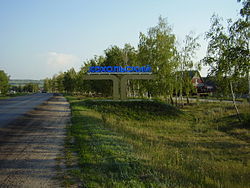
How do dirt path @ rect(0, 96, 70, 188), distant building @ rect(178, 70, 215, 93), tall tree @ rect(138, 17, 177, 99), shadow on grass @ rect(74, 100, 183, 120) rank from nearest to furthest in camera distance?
dirt path @ rect(0, 96, 70, 188) < shadow on grass @ rect(74, 100, 183, 120) < tall tree @ rect(138, 17, 177, 99) < distant building @ rect(178, 70, 215, 93)

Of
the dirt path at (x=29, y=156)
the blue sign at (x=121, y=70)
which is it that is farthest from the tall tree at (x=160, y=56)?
the dirt path at (x=29, y=156)

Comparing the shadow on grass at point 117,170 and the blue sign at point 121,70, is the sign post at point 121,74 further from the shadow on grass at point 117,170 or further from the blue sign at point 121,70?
the shadow on grass at point 117,170

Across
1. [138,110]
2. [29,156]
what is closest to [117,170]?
[29,156]

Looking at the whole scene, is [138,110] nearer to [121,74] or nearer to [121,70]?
[121,70]

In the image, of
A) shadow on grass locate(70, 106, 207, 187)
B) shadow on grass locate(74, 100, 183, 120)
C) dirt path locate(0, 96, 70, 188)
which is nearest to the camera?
shadow on grass locate(70, 106, 207, 187)

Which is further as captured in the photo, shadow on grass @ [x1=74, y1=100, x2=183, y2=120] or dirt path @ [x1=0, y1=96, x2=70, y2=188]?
shadow on grass @ [x1=74, y1=100, x2=183, y2=120]

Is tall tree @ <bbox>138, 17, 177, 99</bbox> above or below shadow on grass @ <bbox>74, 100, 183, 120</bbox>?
above

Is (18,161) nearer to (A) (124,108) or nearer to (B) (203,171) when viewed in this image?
(B) (203,171)

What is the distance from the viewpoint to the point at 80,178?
17.4ft

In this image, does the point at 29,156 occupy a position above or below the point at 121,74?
below

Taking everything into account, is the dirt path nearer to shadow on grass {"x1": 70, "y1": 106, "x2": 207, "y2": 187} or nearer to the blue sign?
shadow on grass {"x1": 70, "y1": 106, "x2": 207, "y2": 187}

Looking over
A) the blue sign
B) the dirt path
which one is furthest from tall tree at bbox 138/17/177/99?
the dirt path

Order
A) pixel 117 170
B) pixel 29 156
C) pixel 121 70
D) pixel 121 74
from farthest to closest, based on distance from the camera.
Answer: pixel 121 74 → pixel 121 70 → pixel 29 156 → pixel 117 170

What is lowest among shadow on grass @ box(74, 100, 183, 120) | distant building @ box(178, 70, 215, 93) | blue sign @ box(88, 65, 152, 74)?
shadow on grass @ box(74, 100, 183, 120)
